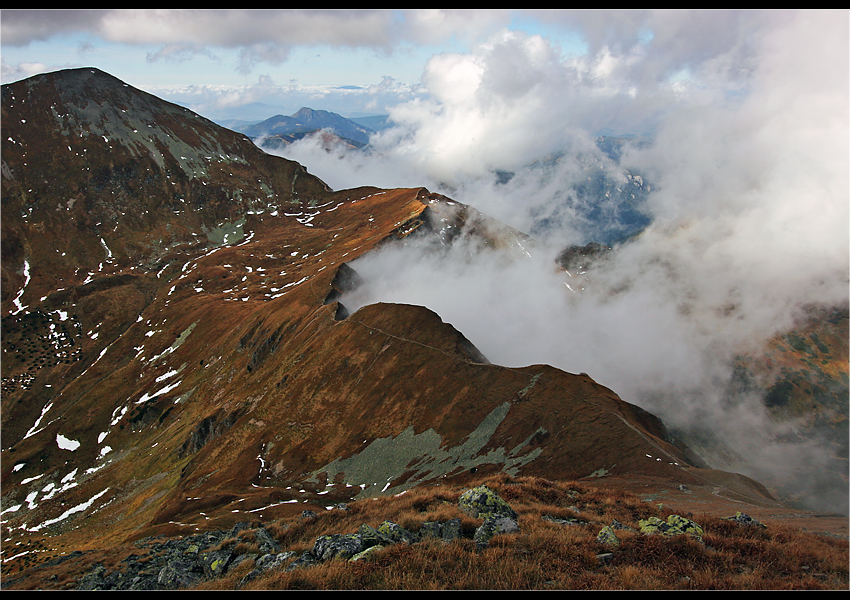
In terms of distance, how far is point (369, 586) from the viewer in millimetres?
12320

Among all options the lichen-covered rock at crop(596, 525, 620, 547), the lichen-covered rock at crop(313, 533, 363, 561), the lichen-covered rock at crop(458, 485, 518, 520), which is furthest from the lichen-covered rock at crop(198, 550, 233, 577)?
the lichen-covered rock at crop(596, 525, 620, 547)

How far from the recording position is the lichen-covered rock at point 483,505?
20.1 metres

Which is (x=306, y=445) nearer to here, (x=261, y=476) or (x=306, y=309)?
(x=261, y=476)

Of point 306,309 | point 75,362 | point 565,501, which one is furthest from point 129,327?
point 565,501

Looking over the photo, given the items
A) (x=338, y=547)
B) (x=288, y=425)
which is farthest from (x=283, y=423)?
(x=338, y=547)

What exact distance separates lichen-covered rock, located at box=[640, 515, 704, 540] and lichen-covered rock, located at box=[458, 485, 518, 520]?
5784mm

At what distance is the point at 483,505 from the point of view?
2083 cm

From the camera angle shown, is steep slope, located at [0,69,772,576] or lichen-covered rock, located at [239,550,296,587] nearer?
lichen-covered rock, located at [239,550,296,587]

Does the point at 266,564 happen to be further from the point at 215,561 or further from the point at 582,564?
the point at 582,564

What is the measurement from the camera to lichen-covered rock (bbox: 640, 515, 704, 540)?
17.3 metres

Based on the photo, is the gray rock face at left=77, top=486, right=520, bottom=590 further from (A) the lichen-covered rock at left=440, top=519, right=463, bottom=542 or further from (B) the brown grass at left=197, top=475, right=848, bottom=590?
(B) the brown grass at left=197, top=475, right=848, bottom=590

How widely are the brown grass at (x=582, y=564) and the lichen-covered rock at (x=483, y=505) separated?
34.4 inches

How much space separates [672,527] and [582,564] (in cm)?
723

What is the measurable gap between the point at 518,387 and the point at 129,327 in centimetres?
19085
